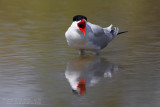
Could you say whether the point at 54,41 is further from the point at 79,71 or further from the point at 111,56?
the point at 79,71

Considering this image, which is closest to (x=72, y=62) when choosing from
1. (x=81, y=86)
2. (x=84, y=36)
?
(x=84, y=36)

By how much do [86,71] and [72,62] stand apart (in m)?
0.69

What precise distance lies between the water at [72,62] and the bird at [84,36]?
174 mm

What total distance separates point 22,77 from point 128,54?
215cm

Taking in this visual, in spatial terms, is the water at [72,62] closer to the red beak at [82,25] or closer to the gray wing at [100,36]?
the gray wing at [100,36]

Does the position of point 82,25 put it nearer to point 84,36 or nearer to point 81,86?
point 84,36

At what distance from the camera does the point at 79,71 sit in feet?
21.4

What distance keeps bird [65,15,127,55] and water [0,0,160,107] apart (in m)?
0.17

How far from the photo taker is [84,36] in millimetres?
7332

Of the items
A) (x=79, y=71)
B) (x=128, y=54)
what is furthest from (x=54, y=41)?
(x=79, y=71)

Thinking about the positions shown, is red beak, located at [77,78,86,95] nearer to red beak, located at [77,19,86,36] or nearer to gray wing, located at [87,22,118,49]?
red beak, located at [77,19,86,36]

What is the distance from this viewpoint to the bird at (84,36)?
7.28 meters

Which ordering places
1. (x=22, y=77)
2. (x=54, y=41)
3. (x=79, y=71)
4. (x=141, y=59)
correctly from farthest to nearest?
(x=54, y=41) → (x=141, y=59) → (x=79, y=71) → (x=22, y=77)

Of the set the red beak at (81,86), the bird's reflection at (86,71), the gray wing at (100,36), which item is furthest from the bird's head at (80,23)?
the red beak at (81,86)
